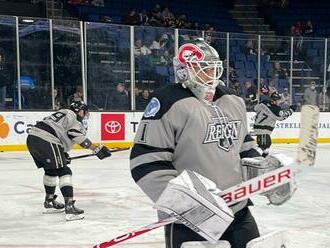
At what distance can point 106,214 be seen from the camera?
493cm

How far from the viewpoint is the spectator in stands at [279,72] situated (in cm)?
1248

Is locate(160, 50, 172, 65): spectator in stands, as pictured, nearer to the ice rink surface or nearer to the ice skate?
the ice rink surface

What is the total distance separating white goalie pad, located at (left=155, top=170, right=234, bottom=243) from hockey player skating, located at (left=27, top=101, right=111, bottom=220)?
314cm

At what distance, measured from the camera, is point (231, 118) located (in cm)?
210

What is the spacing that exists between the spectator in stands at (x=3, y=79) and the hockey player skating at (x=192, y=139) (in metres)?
8.44

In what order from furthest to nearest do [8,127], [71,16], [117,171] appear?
[71,16] → [8,127] → [117,171]

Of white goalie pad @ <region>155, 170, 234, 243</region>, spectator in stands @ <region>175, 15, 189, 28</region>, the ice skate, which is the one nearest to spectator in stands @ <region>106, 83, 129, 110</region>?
spectator in stands @ <region>175, 15, 189, 28</region>

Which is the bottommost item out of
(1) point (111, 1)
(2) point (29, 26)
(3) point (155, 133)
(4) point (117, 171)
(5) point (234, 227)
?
(4) point (117, 171)

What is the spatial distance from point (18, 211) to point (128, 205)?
994mm

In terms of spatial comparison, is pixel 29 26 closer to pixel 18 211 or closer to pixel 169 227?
pixel 18 211

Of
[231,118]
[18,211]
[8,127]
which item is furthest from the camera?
[8,127]

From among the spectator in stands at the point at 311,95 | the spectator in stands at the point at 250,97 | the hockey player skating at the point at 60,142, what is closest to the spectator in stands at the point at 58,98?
the spectator in stands at the point at 250,97

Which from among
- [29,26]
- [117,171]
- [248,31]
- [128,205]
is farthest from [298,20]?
[128,205]

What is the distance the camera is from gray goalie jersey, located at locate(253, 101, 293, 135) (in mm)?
8977
